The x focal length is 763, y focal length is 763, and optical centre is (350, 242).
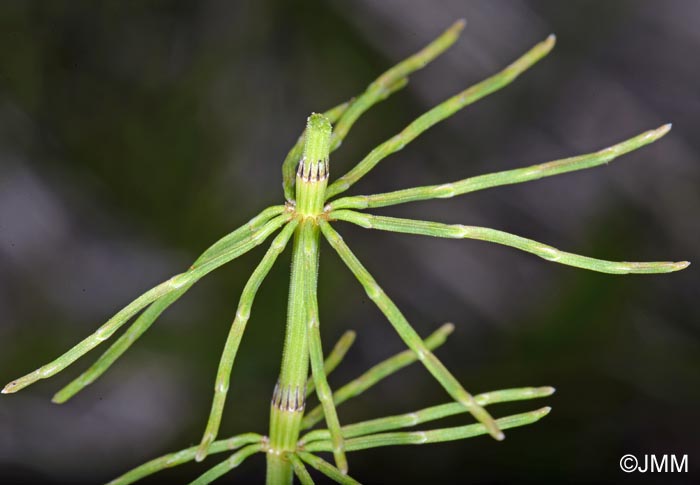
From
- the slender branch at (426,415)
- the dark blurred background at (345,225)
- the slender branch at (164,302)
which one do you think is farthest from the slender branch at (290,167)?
the dark blurred background at (345,225)

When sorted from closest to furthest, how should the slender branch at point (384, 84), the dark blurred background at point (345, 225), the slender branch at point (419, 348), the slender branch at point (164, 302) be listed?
the slender branch at point (419, 348) < the slender branch at point (164, 302) < the slender branch at point (384, 84) < the dark blurred background at point (345, 225)

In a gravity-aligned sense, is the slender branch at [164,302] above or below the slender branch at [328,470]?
above

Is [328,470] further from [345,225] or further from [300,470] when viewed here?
[345,225]

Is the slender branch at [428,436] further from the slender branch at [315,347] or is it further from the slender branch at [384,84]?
the slender branch at [384,84]

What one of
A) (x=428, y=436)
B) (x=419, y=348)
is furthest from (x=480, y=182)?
(x=428, y=436)

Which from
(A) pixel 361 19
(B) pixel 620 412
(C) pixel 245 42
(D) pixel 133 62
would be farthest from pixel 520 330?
(D) pixel 133 62

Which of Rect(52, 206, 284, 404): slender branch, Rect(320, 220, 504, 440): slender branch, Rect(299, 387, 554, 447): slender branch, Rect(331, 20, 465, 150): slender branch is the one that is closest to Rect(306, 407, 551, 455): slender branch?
Rect(299, 387, 554, 447): slender branch
